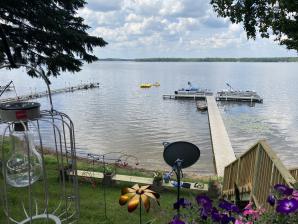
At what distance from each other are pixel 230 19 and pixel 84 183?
22.2 ft

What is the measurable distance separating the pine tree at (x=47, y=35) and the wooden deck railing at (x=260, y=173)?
5.08 meters

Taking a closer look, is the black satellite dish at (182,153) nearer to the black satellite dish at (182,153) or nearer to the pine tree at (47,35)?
the black satellite dish at (182,153)

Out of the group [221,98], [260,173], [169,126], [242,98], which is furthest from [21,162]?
[221,98]

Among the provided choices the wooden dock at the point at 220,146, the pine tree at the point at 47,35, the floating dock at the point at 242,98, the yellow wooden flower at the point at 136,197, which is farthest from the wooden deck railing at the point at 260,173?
the floating dock at the point at 242,98

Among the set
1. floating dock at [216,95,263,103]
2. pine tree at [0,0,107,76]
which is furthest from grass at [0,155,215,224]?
floating dock at [216,95,263,103]

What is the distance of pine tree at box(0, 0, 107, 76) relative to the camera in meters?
8.49

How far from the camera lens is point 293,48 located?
10.1 meters

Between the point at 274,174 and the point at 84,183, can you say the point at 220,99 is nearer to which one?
the point at 84,183

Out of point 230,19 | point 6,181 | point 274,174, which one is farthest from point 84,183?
point 6,181

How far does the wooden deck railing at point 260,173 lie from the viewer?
4.01m

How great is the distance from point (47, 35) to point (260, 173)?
243 inches

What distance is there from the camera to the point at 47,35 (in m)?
8.89

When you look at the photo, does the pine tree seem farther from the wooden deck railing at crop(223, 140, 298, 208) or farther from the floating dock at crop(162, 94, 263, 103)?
the floating dock at crop(162, 94, 263, 103)

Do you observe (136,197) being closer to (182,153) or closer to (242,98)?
(182,153)
